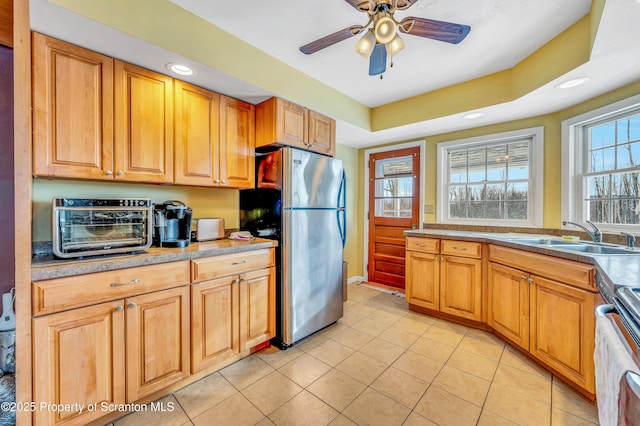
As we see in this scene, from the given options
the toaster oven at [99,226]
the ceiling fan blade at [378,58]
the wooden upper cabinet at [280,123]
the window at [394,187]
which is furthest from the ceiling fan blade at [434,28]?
the window at [394,187]

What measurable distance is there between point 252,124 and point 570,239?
9.81ft

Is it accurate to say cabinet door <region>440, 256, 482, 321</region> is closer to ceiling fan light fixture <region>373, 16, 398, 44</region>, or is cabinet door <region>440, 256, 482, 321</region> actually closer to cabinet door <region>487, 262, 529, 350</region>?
cabinet door <region>487, 262, 529, 350</region>

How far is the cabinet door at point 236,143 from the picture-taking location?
85.9 inches

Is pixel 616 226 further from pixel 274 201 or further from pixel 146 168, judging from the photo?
pixel 146 168

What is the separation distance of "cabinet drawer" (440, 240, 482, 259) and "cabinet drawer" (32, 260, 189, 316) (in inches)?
95.3

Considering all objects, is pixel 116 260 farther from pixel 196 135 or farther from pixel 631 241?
pixel 631 241

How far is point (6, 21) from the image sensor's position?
138cm

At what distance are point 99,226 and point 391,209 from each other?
329 centimetres

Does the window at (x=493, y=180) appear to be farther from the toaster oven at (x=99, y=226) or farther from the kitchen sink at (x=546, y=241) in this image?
the toaster oven at (x=99, y=226)

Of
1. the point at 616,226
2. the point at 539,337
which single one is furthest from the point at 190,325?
the point at 616,226

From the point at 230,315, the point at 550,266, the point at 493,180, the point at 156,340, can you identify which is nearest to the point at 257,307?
the point at 230,315

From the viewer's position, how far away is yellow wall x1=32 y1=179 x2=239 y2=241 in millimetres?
1623

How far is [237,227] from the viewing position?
2580 mm

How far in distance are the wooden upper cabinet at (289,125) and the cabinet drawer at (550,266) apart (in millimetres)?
1953
